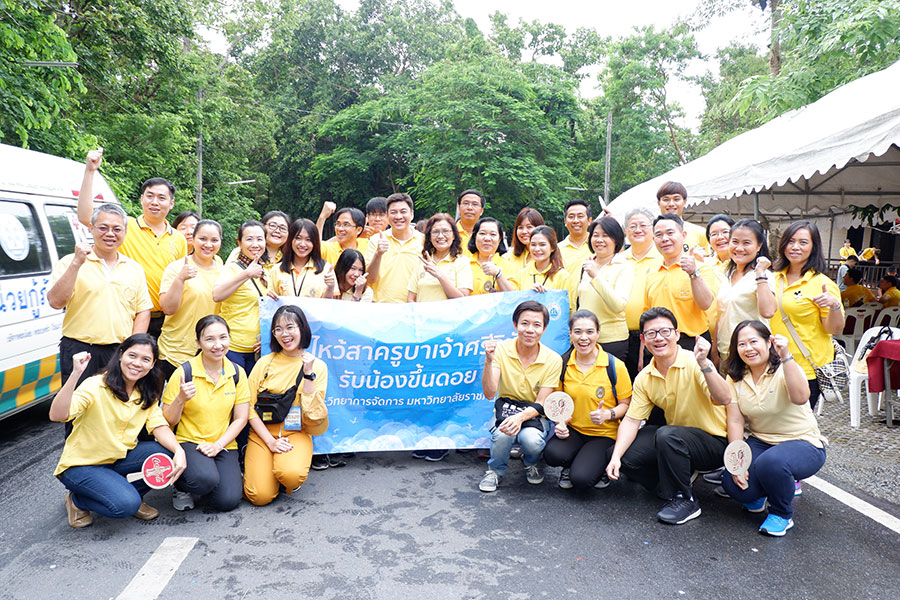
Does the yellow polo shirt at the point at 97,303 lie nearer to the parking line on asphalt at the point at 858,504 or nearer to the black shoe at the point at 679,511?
the black shoe at the point at 679,511

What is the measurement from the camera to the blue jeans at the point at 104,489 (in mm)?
A: 3596

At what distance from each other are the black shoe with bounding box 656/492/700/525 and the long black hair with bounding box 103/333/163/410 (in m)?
3.03

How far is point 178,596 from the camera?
118 inches

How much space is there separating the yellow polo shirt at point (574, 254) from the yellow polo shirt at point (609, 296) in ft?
1.22

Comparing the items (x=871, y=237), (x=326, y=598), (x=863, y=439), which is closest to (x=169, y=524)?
(x=326, y=598)

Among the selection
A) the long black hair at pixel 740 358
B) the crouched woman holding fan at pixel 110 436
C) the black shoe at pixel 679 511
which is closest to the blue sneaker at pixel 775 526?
the black shoe at pixel 679 511

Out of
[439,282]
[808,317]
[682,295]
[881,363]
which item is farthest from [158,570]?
[881,363]

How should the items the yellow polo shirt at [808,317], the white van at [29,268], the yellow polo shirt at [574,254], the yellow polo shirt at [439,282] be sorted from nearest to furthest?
1. the yellow polo shirt at [808,317]
2. the white van at [29,268]
3. the yellow polo shirt at [439,282]
4. the yellow polo shirt at [574,254]

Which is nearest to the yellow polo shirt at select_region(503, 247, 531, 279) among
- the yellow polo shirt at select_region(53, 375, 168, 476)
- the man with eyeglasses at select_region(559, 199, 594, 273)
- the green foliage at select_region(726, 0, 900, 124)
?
the man with eyeglasses at select_region(559, 199, 594, 273)

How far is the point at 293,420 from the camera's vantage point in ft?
14.4

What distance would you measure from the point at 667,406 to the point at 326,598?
233 centimetres

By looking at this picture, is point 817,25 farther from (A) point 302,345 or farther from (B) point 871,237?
(A) point 302,345

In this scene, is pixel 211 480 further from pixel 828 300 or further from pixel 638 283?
pixel 828 300

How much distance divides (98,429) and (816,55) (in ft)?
38.1
